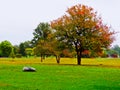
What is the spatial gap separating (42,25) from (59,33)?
52047mm

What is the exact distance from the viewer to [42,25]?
401 ft

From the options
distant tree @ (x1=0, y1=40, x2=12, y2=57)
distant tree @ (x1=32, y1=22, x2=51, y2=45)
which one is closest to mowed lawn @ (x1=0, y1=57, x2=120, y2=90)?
distant tree @ (x1=32, y1=22, x2=51, y2=45)

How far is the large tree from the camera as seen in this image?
69.4 meters

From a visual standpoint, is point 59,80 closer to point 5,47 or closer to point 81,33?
point 81,33

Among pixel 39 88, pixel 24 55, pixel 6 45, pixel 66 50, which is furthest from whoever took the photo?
pixel 24 55

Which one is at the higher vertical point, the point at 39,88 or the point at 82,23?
the point at 82,23

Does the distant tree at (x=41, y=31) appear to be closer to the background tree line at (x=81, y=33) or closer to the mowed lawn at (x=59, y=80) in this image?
the background tree line at (x=81, y=33)

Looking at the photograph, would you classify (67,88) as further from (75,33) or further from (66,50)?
A: (66,50)

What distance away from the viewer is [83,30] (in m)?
71.0


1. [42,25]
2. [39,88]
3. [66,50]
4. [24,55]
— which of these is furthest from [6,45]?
[39,88]

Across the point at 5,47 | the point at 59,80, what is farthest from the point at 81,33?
the point at 5,47

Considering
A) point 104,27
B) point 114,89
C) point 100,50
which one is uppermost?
point 104,27

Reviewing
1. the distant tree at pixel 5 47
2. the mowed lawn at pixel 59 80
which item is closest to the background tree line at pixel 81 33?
the mowed lawn at pixel 59 80

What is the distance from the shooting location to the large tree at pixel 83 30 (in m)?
69.4
